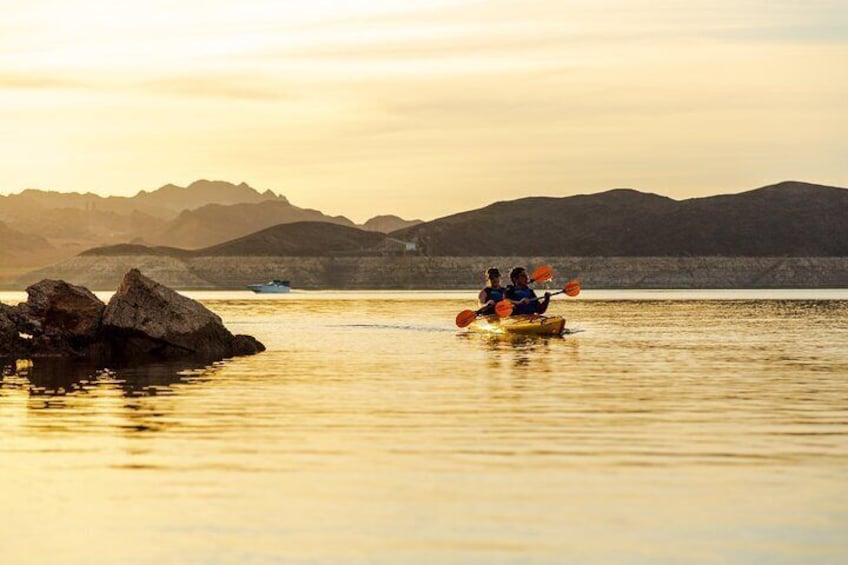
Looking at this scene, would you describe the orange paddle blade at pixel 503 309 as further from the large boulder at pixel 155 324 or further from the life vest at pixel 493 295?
the large boulder at pixel 155 324

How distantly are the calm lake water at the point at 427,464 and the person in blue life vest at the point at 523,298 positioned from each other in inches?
682

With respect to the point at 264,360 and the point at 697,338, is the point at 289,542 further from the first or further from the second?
the point at 697,338

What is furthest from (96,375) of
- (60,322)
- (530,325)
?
(530,325)

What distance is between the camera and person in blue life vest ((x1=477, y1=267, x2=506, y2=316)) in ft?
192

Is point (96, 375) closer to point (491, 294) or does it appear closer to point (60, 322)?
point (60, 322)

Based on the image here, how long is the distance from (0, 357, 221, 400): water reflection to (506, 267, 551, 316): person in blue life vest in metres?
17.0

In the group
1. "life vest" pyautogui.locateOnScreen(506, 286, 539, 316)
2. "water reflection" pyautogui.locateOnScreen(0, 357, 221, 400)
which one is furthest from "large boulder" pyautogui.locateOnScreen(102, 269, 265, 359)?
A: "life vest" pyautogui.locateOnScreen(506, 286, 539, 316)

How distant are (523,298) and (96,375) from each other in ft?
78.3

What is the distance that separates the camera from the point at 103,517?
15.5 meters

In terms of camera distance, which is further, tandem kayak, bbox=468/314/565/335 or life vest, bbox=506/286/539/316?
life vest, bbox=506/286/539/316

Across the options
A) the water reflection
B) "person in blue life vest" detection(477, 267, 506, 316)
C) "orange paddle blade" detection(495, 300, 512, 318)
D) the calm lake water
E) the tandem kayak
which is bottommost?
the calm lake water

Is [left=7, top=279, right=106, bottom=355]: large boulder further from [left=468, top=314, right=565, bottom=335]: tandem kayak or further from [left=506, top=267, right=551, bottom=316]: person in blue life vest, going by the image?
[left=506, top=267, right=551, bottom=316]: person in blue life vest

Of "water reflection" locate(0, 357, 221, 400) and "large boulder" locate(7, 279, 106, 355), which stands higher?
"large boulder" locate(7, 279, 106, 355)

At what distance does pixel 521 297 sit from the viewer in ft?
190
